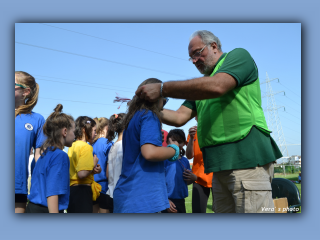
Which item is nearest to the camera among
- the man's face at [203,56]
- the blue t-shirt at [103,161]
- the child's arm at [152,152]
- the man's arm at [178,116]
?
the child's arm at [152,152]

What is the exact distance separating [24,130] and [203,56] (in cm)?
174

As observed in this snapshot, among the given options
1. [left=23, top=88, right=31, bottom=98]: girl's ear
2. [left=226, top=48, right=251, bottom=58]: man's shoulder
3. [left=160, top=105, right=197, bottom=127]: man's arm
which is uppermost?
[left=226, top=48, right=251, bottom=58]: man's shoulder

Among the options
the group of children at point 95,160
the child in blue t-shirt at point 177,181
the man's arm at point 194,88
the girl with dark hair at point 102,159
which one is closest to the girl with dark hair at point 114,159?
the group of children at point 95,160

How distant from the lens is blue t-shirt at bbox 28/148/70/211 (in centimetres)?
226

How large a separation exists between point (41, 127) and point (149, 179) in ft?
4.74

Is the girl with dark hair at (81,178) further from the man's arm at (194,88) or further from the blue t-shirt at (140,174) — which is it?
the man's arm at (194,88)

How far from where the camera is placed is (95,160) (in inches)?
129

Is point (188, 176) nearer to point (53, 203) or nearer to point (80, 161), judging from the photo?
point (80, 161)

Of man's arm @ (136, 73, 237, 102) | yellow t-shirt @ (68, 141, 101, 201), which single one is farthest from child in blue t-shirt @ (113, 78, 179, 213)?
yellow t-shirt @ (68, 141, 101, 201)

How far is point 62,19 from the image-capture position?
8.33 feet

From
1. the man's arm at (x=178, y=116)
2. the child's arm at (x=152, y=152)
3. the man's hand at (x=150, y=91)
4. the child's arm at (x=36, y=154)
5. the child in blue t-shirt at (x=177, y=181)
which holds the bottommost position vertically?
the child in blue t-shirt at (x=177, y=181)

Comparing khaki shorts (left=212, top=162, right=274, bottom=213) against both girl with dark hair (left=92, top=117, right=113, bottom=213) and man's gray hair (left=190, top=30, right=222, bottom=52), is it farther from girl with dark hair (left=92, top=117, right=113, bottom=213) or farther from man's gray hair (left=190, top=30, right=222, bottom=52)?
girl with dark hair (left=92, top=117, right=113, bottom=213)

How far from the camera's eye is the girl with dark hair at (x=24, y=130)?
2.54 metres

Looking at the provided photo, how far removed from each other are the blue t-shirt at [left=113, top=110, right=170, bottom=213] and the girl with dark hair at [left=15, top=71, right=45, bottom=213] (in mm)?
1162
